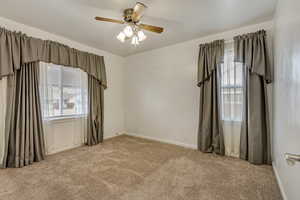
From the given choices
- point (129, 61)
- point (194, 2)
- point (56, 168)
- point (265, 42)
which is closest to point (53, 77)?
point (56, 168)

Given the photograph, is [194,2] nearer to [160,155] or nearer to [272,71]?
[272,71]

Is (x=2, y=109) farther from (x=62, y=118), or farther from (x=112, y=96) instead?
(x=112, y=96)

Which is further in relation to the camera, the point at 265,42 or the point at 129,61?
the point at 129,61

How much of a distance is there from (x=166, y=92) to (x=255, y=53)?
1.95 metres

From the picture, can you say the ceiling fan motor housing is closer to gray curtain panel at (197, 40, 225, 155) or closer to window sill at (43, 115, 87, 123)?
gray curtain panel at (197, 40, 225, 155)

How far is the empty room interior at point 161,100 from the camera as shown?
173 cm

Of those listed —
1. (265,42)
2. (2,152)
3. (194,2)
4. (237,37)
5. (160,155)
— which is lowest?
(160,155)

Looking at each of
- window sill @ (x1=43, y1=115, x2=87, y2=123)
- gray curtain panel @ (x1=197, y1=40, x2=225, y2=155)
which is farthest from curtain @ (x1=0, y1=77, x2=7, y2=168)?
gray curtain panel @ (x1=197, y1=40, x2=225, y2=155)

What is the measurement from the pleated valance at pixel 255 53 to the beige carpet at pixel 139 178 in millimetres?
A: 1595

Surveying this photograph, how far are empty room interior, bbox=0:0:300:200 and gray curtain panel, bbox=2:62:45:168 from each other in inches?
0.7

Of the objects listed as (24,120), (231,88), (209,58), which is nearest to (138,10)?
(209,58)

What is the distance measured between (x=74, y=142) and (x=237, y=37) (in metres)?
4.08

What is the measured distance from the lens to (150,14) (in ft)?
7.34

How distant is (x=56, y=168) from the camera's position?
7.47 ft
